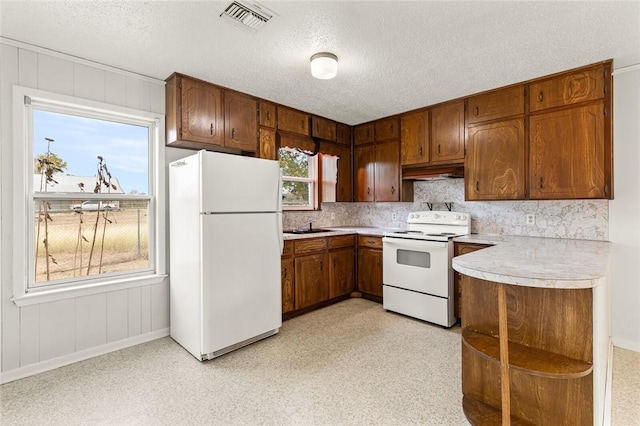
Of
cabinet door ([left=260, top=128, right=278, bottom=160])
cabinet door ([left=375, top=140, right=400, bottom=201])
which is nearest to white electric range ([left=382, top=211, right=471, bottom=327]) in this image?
cabinet door ([left=375, top=140, right=400, bottom=201])

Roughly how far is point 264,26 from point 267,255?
1852 millimetres

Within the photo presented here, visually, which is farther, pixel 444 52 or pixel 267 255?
pixel 267 255

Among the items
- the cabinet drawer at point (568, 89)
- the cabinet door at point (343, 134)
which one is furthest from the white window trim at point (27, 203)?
the cabinet drawer at point (568, 89)

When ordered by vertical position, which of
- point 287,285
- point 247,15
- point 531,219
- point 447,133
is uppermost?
point 247,15

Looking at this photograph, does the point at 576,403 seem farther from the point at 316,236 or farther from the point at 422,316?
the point at 316,236

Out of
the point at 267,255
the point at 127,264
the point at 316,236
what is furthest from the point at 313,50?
the point at 127,264

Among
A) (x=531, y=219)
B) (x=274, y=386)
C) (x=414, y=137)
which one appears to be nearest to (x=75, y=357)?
(x=274, y=386)

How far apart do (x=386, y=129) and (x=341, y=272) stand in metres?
2.02

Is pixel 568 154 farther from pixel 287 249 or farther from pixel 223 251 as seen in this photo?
pixel 223 251

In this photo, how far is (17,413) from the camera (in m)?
1.91

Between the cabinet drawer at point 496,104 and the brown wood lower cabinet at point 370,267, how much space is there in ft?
5.84

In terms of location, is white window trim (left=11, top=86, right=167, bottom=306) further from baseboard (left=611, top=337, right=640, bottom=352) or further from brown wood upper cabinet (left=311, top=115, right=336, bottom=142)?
baseboard (left=611, top=337, right=640, bottom=352)

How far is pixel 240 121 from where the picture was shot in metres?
3.34

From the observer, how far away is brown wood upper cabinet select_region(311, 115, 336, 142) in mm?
4176
